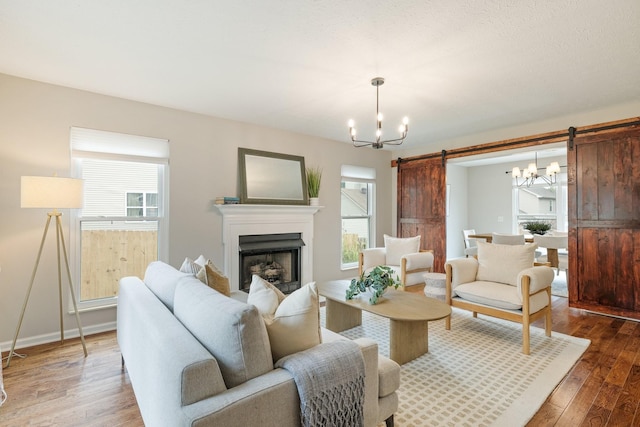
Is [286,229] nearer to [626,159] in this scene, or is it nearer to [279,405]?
[279,405]

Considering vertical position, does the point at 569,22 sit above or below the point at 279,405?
above

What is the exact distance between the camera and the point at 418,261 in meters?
4.59

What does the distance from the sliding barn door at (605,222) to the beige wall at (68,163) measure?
3820 millimetres

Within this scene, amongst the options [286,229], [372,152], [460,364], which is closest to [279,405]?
[460,364]

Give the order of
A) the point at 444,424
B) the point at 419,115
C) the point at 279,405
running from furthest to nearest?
the point at 419,115, the point at 444,424, the point at 279,405

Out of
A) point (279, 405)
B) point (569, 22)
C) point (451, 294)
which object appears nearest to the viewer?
point (279, 405)

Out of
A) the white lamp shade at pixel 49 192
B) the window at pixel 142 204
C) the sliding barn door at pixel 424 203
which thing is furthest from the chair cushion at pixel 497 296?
the white lamp shade at pixel 49 192

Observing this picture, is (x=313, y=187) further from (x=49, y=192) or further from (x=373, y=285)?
(x=49, y=192)

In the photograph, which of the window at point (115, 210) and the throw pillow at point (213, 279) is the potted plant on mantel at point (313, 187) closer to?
the window at point (115, 210)

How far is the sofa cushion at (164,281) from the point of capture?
196cm

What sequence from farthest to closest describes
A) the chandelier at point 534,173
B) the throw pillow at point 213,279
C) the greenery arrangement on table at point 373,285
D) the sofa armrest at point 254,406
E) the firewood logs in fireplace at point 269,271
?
the chandelier at point 534,173 < the firewood logs in fireplace at point 269,271 < the greenery arrangement on table at point 373,285 < the throw pillow at point 213,279 < the sofa armrest at point 254,406

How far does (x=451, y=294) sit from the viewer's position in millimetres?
3508

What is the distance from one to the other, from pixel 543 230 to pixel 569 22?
15.6 feet

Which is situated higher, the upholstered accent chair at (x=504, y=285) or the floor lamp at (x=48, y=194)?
the floor lamp at (x=48, y=194)
